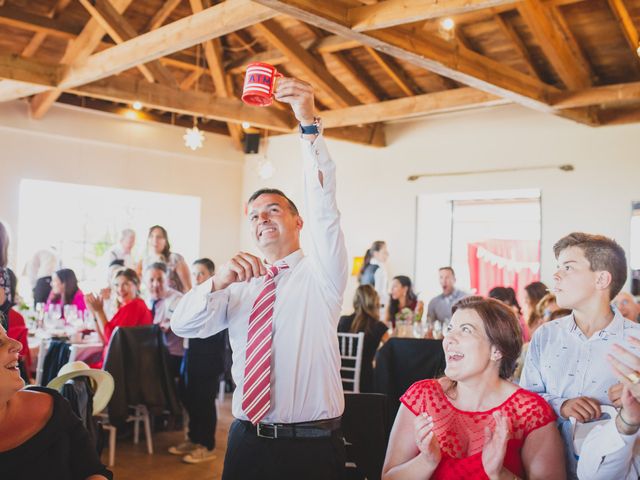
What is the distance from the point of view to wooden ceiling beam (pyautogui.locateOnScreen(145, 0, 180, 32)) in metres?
8.45

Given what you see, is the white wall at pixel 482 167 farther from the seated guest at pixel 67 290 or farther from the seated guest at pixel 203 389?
the seated guest at pixel 203 389

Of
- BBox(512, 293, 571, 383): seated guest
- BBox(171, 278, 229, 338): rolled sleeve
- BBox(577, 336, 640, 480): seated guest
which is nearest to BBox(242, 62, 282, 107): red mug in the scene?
BBox(171, 278, 229, 338): rolled sleeve

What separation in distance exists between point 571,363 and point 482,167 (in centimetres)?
704

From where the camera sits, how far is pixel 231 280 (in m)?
2.10

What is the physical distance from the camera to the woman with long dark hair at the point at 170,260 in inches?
263

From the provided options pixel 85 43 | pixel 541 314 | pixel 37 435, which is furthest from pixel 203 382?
pixel 85 43

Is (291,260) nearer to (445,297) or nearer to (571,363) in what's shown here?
(571,363)

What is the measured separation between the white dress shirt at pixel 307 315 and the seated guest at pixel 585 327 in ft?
2.31

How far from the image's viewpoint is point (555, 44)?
7.09 meters

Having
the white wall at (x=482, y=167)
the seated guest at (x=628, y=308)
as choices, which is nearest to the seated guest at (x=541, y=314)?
the seated guest at (x=628, y=308)

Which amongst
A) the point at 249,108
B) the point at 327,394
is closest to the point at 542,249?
the point at 249,108

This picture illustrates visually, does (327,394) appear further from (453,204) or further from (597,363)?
(453,204)

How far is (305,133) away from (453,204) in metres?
7.68

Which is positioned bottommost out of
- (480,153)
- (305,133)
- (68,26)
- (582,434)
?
(582,434)
